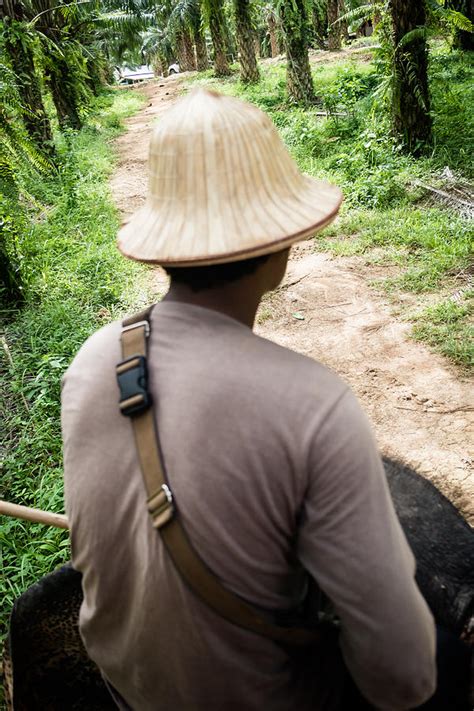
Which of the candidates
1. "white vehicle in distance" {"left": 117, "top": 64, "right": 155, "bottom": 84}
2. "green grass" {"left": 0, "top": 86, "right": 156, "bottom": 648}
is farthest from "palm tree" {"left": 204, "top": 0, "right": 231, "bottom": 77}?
"white vehicle in distance" {"left": 117, "top": 64, "right": 155, "bottom": 84}

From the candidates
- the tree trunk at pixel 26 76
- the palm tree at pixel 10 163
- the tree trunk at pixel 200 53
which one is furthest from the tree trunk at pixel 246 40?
the palm tree at pixel 10 163

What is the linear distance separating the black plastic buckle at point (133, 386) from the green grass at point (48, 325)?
6.24 ft

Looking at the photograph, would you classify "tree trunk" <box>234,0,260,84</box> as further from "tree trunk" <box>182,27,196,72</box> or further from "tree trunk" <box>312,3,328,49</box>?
"tree trunk" <box>182,27,196,72</box>

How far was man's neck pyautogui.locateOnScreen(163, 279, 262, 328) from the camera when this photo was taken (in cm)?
111

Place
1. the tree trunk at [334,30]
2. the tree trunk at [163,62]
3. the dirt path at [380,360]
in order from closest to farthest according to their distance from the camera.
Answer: the dirt path at [380,360] → the tree trunk at [334,30] → the tree trunk at [163,62]

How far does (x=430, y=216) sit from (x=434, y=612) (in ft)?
15.3

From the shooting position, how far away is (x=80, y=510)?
1146mm

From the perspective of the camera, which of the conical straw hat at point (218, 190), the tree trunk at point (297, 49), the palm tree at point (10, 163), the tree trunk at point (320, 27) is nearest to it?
the conical straw hat at point (218, 190)

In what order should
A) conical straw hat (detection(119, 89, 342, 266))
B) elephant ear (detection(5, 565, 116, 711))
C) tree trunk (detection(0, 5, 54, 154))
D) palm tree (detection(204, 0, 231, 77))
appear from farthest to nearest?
palm tree (detection(204, 0, 231, 77)) → tree trunk (detection(0, 5, 54, 154)) → elephant ear (detection(5, 565, 116, 711)) → conical straw hat (detection(119, 89, 342, 266))

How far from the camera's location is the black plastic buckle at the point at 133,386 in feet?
3.30

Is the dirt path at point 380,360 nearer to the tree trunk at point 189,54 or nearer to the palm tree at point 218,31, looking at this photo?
the palm tree at point 218,31

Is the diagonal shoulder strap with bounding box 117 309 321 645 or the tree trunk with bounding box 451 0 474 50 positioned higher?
the tree trunk with bounding box 451 0 474 50

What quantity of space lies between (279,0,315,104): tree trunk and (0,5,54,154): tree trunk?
4559mm

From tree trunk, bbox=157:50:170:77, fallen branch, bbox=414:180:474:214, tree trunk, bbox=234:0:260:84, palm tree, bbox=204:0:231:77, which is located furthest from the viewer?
tree trunk, bbox=157:50:170:77
